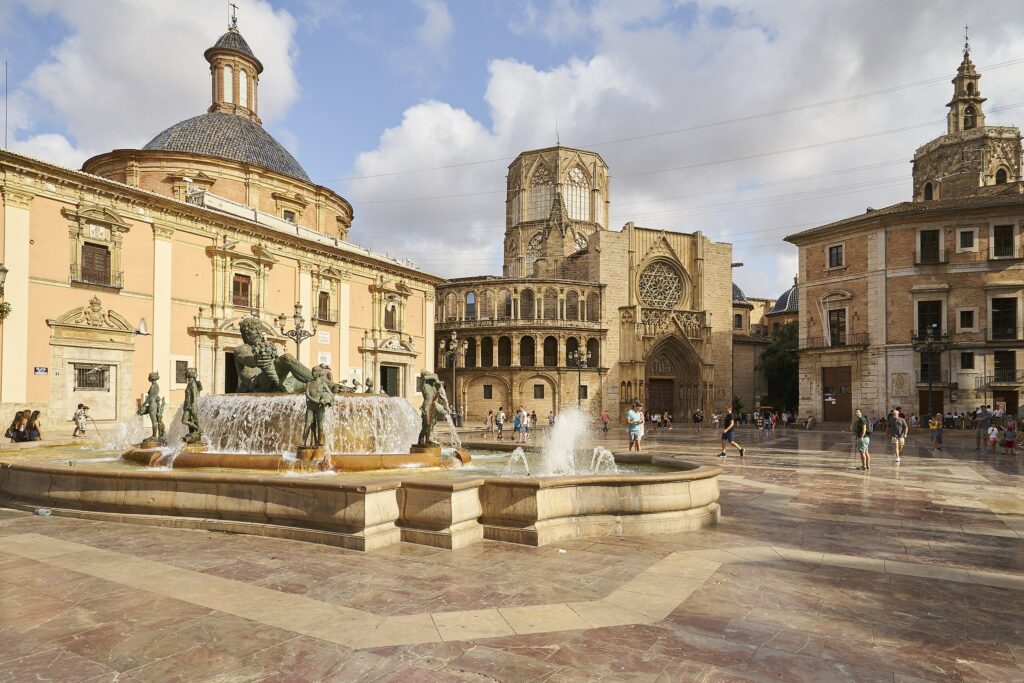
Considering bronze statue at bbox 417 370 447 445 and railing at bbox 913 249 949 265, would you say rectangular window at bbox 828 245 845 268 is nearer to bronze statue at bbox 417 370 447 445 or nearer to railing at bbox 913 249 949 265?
railing at bbox 913 249 949 265

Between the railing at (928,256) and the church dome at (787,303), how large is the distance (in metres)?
30.2

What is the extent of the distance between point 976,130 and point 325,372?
6072 cm

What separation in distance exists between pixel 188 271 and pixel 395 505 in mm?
23610

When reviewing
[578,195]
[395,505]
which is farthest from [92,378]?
[578,195]

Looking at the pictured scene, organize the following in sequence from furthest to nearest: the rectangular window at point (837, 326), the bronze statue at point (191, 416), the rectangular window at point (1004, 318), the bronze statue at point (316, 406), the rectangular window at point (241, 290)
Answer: the rectangular window at point (837, 326), the rectangular window at point (1004, 318), the rectangular window at point (241, 290), the bronze statue at point (191, 416), the bronze statue at point (316, 406)

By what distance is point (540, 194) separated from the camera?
6100 cm

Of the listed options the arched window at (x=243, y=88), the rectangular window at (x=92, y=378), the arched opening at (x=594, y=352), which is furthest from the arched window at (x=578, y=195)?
the rectangular window at (x=92, y=378)

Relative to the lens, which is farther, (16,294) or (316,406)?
(16,294)

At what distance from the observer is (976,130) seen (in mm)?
50875

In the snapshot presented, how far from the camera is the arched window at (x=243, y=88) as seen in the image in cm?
3906

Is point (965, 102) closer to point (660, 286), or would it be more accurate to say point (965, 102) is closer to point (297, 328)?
point (660, 286)

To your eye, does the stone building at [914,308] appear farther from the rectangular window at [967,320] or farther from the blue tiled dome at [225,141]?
the blue tiled dome at [225,141]

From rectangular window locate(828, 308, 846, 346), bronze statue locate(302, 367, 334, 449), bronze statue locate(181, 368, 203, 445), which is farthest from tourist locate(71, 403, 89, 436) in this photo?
rectangular window locate(828, 308, 846, 346)

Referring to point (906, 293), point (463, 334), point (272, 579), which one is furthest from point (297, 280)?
point (906, 293)
